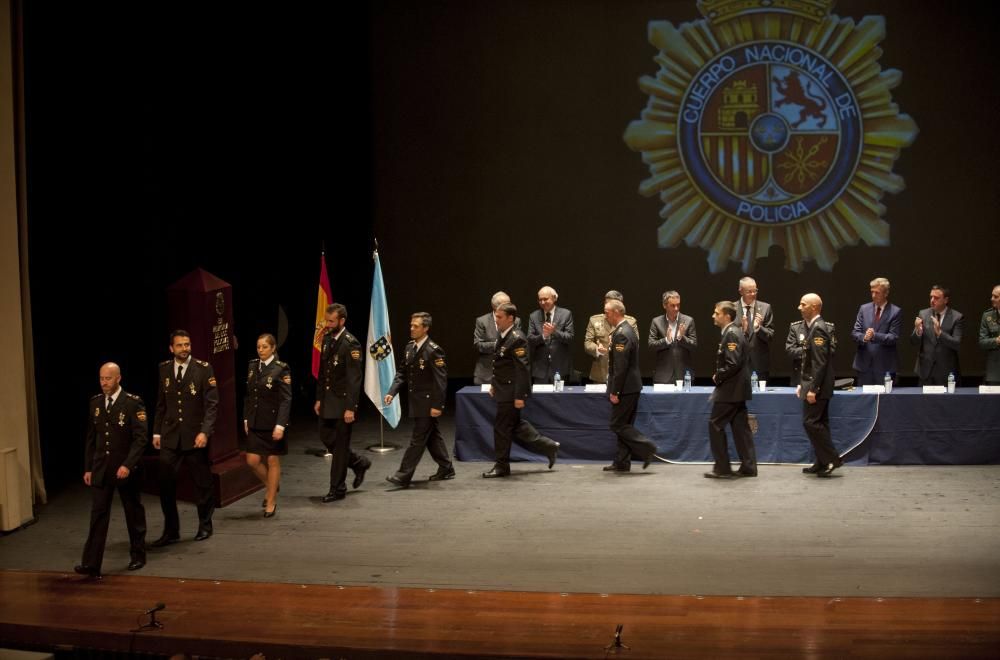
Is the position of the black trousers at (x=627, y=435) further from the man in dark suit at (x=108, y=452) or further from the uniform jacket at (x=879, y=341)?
the man in dark suit at (x=108, y=452)

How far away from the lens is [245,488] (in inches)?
333

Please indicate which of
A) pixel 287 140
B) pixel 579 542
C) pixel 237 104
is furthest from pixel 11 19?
pixel 579 542

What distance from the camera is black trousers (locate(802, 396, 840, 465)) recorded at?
8.66m

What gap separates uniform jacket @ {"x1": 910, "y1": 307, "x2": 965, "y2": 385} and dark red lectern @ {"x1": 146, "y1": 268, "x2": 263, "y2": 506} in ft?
18.6

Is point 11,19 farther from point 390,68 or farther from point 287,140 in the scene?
point 390,68

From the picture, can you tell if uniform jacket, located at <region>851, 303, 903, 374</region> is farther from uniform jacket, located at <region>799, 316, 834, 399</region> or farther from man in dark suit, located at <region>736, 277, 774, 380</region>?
uniform jacket, located at <region>799, 316, 834, 399</region>

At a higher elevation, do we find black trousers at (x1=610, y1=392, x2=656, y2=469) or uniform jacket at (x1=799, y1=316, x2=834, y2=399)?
uniform jacket at (x1=799, y1=316, x2=834, y2=399)

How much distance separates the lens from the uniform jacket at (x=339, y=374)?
27.1 ft

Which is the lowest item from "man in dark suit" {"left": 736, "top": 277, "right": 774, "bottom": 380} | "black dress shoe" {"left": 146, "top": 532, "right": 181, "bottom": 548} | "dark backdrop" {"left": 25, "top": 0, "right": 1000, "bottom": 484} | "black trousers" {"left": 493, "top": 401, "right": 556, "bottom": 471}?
"black dress shoe" {"left": 146, "top": 532, "right": 181, "bottom": 548}

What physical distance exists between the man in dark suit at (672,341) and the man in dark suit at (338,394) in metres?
2.85

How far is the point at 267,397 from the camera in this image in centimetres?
778

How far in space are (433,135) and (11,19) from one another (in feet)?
18.3

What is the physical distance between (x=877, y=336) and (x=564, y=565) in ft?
14.4

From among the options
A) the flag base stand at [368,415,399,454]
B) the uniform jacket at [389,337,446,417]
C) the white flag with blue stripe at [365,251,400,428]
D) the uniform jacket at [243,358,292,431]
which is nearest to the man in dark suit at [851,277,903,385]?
the uniform jacket at [389,337,446,417]
